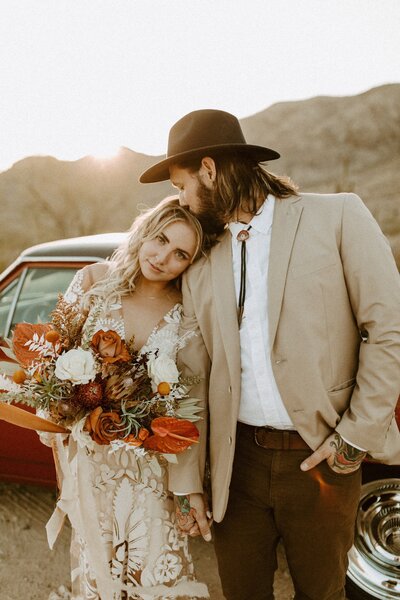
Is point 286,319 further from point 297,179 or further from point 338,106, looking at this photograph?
point 338,106

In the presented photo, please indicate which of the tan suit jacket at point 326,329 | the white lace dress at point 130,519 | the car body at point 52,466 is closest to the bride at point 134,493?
the white lace dress at point 130,519

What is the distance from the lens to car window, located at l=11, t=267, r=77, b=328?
3643 millimetres

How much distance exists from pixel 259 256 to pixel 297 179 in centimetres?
2606

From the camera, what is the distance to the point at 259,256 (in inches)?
83.6

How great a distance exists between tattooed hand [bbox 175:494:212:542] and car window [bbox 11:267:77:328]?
1845 mm

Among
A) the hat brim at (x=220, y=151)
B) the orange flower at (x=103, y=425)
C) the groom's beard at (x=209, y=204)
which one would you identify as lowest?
the orange flower at (x=103, y=425)

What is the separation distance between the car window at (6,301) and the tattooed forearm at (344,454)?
8.68ft

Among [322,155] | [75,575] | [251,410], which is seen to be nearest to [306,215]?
[251,410]

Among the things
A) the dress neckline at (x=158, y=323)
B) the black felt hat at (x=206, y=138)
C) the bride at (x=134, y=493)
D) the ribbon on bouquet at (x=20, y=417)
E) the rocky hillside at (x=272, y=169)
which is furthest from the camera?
the rocky hillside at (x=272, y=169)

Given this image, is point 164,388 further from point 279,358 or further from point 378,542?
point 378,542

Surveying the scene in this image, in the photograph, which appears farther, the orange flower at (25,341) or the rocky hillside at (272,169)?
the rocky hillside at (272,169)

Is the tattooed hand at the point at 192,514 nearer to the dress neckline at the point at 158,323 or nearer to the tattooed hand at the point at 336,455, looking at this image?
the tattooed hand at the point at 336,455

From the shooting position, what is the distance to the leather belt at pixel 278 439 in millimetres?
2059

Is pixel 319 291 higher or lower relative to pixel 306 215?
lower
